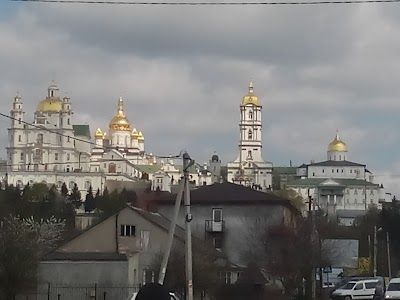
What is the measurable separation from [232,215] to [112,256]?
59.1 ft

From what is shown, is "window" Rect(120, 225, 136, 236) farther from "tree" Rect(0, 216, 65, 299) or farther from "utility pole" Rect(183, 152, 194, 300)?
"utility pole" Rect(183, 152, 194, 300)

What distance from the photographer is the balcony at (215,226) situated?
54.8 m

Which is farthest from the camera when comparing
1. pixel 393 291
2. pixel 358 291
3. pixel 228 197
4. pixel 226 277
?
pixel 228 197

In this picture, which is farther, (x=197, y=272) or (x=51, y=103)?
(x=51, y=103)

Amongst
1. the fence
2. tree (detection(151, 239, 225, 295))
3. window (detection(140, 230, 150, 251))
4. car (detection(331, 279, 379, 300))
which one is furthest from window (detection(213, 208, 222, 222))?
the fence

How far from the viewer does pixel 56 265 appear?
37688mm

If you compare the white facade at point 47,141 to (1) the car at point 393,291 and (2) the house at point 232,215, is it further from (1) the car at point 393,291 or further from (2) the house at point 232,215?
(1) the car at point 393,291

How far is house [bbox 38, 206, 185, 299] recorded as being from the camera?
1464 inches

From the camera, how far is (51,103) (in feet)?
638

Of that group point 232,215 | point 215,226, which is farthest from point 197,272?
point 232,215

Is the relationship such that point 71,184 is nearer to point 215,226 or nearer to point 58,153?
point 58,153

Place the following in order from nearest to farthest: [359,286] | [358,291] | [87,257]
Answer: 1. [87,257]
2. [358,291]
3. [359,286]

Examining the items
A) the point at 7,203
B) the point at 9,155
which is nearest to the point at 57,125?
the point at 9,155

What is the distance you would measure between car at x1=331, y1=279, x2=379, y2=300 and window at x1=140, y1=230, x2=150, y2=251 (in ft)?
32.9
